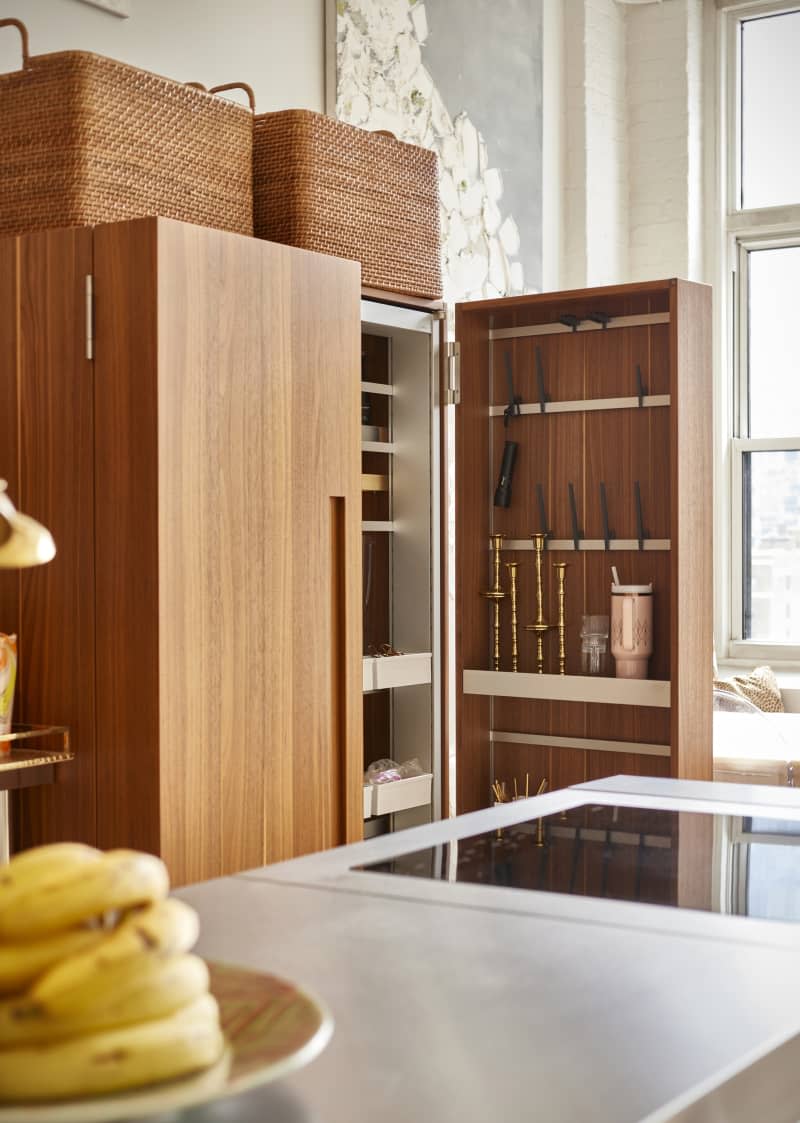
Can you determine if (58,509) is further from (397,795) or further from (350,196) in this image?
(397,795)

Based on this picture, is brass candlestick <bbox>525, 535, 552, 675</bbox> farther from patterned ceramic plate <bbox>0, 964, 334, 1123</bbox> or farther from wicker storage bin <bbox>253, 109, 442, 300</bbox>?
patterned ceramic plate <bbox>0, 964, 334, 1123</bbox>

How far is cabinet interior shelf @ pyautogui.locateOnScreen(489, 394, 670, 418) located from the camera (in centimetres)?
374

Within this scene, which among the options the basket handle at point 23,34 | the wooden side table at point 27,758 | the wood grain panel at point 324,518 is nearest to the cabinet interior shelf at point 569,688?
the wood grain panel at point 324,518

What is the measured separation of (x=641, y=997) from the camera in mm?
1113

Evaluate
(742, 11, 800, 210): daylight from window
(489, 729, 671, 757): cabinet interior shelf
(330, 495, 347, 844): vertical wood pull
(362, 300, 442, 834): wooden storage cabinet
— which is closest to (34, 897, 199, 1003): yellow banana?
(330, 495, 347, 844): vertical wood pull

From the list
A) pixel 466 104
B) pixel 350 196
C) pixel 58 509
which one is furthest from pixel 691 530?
pixel 466 104

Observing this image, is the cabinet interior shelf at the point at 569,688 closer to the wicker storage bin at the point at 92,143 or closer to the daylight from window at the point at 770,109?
the wicker storage bin at the point at 92,143

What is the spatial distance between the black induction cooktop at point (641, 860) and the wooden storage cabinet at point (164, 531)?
841mm

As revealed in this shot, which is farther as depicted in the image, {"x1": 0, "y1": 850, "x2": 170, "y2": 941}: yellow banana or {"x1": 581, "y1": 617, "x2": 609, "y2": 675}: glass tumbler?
{"x1": 581, "y1": 617, "x2": 609, "y2": 675}: glass tumbler

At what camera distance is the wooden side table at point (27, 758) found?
242cm

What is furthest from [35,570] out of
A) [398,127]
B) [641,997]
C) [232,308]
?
[398,127]

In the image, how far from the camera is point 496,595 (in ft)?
12.8

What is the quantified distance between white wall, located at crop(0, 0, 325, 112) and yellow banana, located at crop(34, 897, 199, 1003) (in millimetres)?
2648

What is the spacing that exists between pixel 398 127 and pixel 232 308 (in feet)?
7.04
